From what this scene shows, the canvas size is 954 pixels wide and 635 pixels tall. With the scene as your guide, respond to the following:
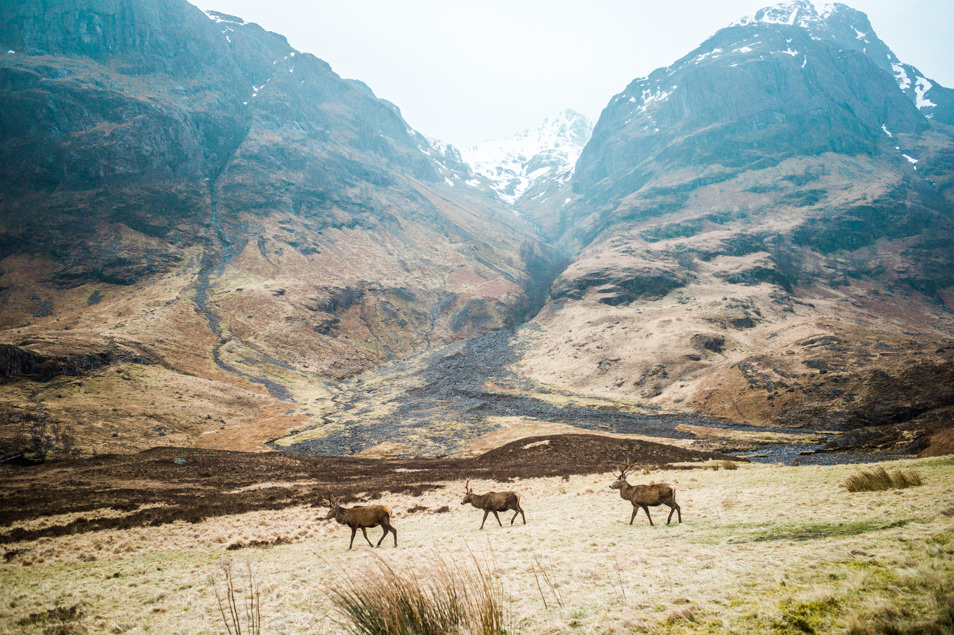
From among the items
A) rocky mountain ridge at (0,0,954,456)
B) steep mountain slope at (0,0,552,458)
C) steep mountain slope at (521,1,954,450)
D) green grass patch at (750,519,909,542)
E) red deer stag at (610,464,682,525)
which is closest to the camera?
green grass patch at (750,519,909,542)

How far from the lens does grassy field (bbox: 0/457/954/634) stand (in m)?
6.18

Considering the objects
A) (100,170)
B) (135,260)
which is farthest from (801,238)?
(100,170)

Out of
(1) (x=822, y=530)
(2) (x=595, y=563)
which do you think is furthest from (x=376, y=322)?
(1) (x=822, y=530)

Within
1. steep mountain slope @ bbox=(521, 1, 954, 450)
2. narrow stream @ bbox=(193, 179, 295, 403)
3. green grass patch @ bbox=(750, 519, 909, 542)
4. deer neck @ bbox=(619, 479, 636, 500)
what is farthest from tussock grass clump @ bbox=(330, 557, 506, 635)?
narrow stream @ bbox=(193, 179, 295, 403)

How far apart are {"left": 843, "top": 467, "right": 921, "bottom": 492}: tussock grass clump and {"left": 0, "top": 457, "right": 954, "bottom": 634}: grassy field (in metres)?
0.39

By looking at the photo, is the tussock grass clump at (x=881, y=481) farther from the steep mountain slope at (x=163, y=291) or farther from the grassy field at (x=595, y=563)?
the steep mountain slope at (x=163, y=291)

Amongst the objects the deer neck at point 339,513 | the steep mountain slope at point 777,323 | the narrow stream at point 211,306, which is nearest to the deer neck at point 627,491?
the deer neck at point 339,513

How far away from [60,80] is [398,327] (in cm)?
18271

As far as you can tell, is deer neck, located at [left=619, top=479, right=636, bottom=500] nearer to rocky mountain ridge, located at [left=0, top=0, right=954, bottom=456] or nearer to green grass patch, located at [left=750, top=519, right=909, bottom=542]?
green grass patch, located at [left=750, top=519, right=909, bottom=542]

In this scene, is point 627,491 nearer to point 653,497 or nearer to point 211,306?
point 653,497

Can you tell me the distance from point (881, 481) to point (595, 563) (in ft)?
34.9

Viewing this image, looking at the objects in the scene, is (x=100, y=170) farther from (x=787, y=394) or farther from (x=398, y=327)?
(x=787, y=394)

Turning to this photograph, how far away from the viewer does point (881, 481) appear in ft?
46.4

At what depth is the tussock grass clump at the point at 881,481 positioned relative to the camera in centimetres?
1380
